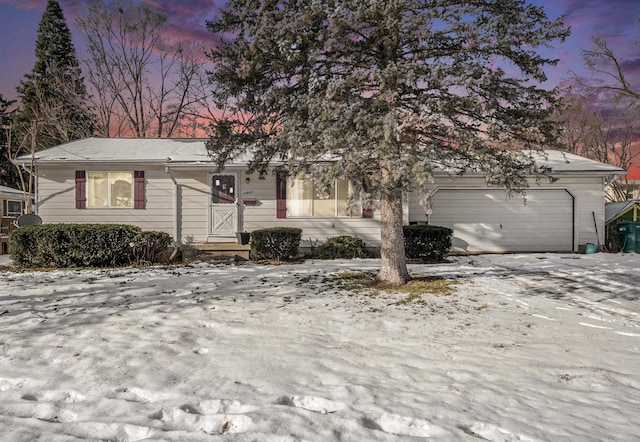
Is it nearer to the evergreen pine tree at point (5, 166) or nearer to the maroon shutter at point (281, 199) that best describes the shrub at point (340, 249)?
the maroon shutter at point (281, 199)

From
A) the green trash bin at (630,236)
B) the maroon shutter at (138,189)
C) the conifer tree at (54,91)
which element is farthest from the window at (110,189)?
the green trash bin at (630,236)

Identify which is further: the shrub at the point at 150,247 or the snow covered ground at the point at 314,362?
the shrub at the point at 150,247

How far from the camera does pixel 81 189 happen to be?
1104 cm

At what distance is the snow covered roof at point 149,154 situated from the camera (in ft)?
35.4

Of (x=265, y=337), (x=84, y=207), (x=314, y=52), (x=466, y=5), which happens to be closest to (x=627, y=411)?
(x=265, y=337)

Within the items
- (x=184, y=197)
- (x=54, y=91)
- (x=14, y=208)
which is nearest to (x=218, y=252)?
(x=184, y=197)

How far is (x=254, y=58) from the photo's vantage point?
19.1ft

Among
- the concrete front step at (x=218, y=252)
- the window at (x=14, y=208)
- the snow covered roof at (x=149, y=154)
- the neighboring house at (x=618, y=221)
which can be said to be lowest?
the concrete front step at (x=218, y=252)

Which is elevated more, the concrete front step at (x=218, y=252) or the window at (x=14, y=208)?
the window at (x=14, y=208)

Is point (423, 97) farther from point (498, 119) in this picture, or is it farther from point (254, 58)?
point (254, 58)

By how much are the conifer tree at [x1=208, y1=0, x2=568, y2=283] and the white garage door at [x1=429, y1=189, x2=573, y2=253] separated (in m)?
5.74

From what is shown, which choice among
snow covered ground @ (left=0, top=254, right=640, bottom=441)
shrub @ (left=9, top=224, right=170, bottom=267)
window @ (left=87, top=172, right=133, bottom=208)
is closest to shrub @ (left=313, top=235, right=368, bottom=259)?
snow covered ground @ (left=0, top=254, right=640, bottom=441)

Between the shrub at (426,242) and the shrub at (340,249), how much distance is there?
4.54 feet

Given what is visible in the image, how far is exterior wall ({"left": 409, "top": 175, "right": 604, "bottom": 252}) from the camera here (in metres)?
12.0
